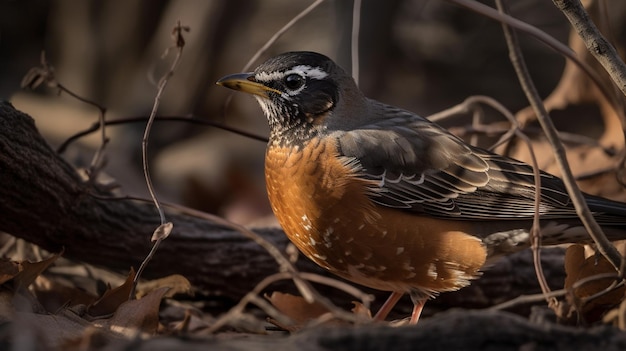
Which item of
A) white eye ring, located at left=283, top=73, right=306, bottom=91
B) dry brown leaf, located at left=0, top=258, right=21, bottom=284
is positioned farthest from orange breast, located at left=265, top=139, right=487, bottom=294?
dry brown leaf, located at left=0, top=258, right=21, bottom=284

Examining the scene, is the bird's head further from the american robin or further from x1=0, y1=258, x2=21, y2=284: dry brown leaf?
x1=0, y1=258, x2=21, y2=284: dry brown leaf

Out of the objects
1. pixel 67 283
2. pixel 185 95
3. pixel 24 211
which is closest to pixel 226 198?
pixel 185 95

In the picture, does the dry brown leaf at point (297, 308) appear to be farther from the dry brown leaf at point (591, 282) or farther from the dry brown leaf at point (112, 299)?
the dry brown leaf at point (591, 282)

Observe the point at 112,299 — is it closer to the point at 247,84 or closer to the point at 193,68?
the point at 247,84

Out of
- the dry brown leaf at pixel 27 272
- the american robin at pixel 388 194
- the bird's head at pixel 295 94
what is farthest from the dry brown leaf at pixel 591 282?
the dry brown leaf at pixel 27 272

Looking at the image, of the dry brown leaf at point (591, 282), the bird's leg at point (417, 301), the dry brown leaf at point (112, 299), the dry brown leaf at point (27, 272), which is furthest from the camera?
the bird's leg at point (417, 301)

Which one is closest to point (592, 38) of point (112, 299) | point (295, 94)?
point (295, 94)
